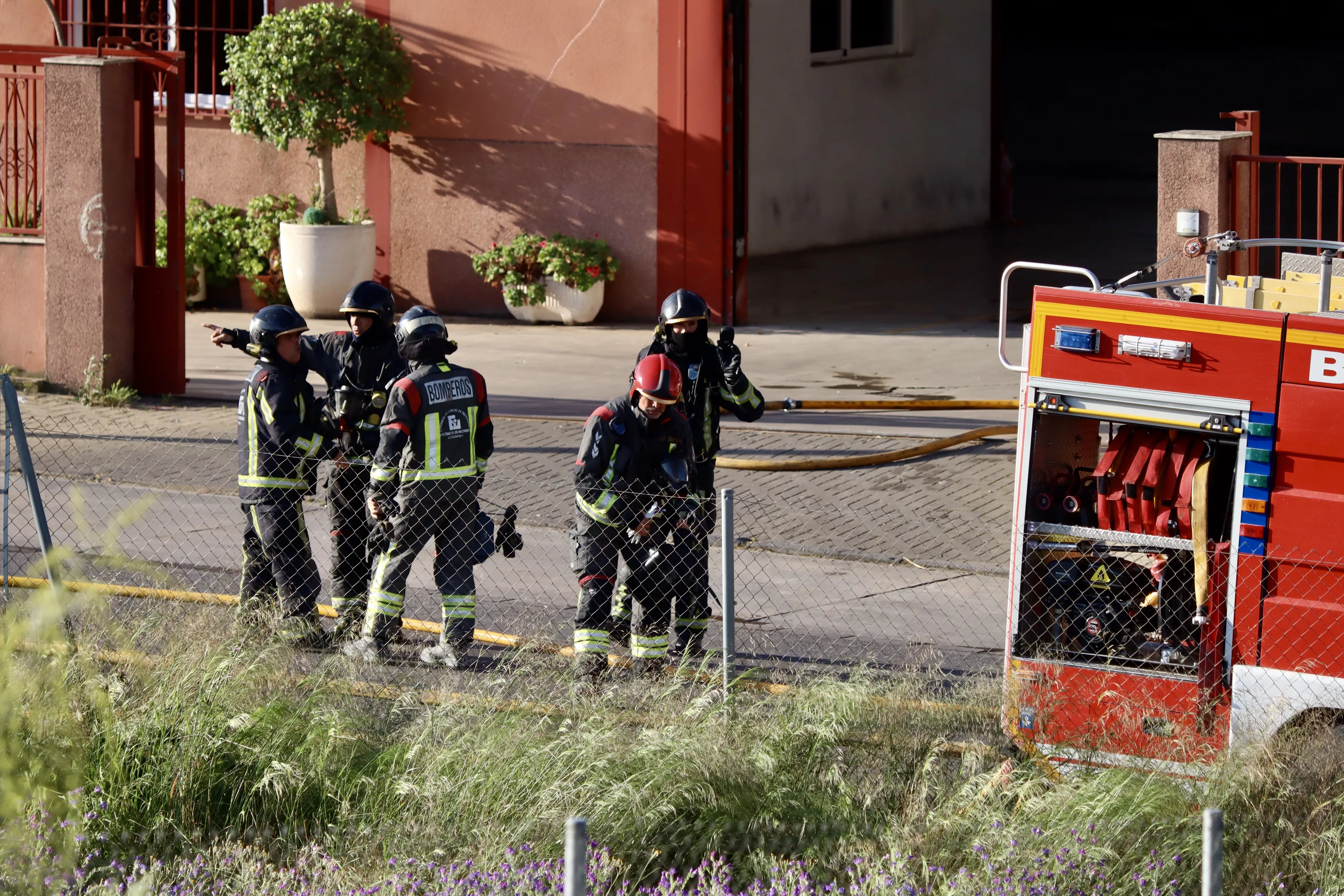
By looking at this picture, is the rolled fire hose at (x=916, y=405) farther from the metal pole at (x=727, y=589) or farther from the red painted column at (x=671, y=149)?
the red painted column at (x=671, y=149)

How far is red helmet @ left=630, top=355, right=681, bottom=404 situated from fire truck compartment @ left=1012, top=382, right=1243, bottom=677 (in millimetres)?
1769

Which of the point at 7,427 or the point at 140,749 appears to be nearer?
the point at 140,749

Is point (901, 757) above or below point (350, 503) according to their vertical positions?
below

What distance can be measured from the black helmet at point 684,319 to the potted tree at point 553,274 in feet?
24.8

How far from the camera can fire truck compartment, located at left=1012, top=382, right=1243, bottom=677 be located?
6.39m

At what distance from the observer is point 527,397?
13.7 meters

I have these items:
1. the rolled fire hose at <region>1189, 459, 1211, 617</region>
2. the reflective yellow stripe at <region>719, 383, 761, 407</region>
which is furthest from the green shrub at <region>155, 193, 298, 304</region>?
the rolled fire hose at <region>1189, 459, 1211, 617</region>

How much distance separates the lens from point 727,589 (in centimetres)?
716

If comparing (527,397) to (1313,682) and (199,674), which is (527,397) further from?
(1313,682)

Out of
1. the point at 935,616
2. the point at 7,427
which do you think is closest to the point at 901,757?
the point at 935,616

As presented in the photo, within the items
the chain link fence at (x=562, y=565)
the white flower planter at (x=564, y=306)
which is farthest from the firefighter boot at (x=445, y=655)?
the white flower planter at (x=564, y=306)

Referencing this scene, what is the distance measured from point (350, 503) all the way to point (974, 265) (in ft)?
42.1

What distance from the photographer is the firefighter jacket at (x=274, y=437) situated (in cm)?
837

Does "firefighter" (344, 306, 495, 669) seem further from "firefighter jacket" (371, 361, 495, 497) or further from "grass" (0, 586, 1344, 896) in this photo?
"grass" (0, 586, 1344, 896)
